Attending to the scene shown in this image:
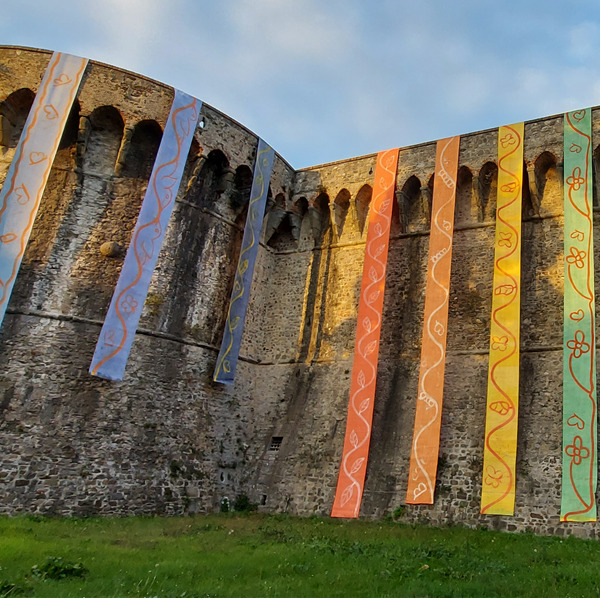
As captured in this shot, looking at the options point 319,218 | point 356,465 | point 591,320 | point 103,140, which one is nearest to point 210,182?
point 103,140

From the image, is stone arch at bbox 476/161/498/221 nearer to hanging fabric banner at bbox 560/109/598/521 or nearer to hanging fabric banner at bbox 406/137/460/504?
hanging fabric banner at bbox 406/137/460/504

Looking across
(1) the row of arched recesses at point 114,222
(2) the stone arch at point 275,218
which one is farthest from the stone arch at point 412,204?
(1) the row of arched recesses at point 114,222

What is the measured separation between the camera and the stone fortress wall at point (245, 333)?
10.4 metres

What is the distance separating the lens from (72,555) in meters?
7.04

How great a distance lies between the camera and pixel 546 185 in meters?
12.5

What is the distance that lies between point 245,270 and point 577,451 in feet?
26.8

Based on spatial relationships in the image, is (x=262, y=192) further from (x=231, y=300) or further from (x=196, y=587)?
(x=196, y=587)

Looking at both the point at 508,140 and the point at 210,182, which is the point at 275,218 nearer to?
the point at 210,182

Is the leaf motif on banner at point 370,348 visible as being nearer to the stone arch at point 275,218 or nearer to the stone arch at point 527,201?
the stone arch at point 527,201

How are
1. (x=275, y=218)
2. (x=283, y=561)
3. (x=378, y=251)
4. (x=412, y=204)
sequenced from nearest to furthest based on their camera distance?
(x=283, y=561) → (x=378, y=251) → (x=412, y=204) → (x=275, y=218)

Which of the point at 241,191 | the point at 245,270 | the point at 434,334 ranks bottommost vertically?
the point at 434,334

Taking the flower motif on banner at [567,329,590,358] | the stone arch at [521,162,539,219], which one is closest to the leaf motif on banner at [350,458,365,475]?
the flower motif on banner at [567,329,590,358]

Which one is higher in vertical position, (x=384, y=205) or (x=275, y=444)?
(x=384, y=205)

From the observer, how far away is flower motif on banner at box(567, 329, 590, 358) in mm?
10070
